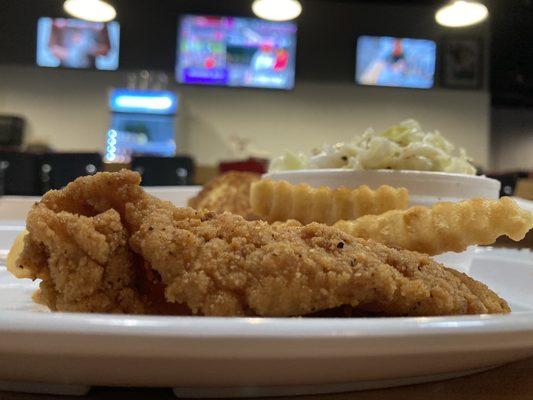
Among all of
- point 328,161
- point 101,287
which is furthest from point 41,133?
point 101,287

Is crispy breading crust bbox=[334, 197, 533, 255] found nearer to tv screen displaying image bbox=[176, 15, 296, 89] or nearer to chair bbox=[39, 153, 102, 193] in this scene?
chair bbox=[39, 153, 102, 193]

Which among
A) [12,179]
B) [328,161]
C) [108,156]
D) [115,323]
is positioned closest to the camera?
[115,323]

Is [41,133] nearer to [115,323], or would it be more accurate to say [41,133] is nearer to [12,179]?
[12,179]

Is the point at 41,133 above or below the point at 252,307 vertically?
above

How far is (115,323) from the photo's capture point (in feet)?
1.46

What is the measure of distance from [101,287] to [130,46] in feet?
28.5

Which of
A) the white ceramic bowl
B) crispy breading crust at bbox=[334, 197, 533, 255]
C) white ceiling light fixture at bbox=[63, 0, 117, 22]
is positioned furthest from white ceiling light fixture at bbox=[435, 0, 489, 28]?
crispy breading crust at bbox=[334, 197, 533, 255]

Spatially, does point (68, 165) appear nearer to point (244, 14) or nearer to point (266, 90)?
point (266, 90)

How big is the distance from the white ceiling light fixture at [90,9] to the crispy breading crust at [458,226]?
6.60 metres

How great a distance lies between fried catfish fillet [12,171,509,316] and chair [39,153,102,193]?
19.5 feet

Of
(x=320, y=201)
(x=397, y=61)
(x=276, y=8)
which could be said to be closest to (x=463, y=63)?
(x=397, y=61)

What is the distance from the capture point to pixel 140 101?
7.93m

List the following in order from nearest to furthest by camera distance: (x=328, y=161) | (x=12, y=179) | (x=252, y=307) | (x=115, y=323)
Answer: (x=115, y=323) < (x=252, y=307) < (x=328, y=161) < (x=12, y=179)

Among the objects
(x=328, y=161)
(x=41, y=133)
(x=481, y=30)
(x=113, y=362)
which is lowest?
(x=113, y=362)
